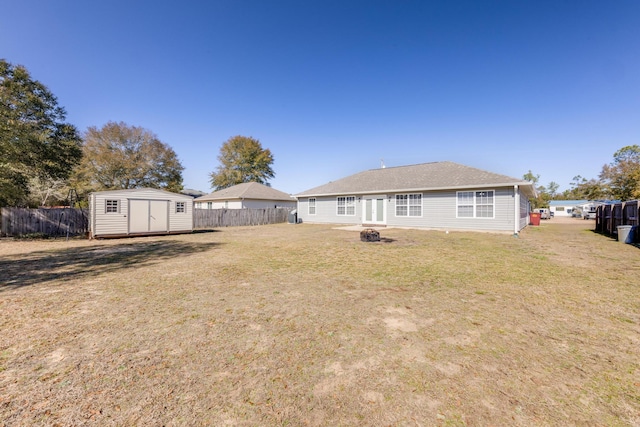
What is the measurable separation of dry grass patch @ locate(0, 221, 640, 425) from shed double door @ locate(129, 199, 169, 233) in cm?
841

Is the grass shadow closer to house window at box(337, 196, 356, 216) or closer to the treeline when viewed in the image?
house window at box(337, 196, 356, 216)

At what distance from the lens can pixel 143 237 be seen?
14242mm

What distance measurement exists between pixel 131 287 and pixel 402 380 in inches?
210

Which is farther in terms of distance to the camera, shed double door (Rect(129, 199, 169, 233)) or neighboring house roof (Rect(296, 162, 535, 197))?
neighboring house roof (Rect(296, 162, 535, 197))

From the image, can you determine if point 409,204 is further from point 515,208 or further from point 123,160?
point 123,160

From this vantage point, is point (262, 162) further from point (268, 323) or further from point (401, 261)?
point (268, 323)

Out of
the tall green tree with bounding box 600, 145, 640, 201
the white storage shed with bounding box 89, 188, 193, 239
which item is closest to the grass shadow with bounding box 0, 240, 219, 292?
the white storage shed with bounding box 89, 188, 193, 239

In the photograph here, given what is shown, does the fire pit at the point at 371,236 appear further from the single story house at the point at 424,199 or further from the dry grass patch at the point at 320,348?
the single story house at the point at 424,199

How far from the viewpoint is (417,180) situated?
60.2 feet

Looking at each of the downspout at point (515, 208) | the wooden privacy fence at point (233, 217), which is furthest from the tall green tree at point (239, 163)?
the downspout at point (515, 208)

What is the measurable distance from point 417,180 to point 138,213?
17283 millimetres

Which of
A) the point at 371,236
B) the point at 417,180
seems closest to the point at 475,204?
the point at 417,180

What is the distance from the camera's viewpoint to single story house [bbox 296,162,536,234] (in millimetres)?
14609

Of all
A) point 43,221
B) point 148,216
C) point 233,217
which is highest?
point 148,216
